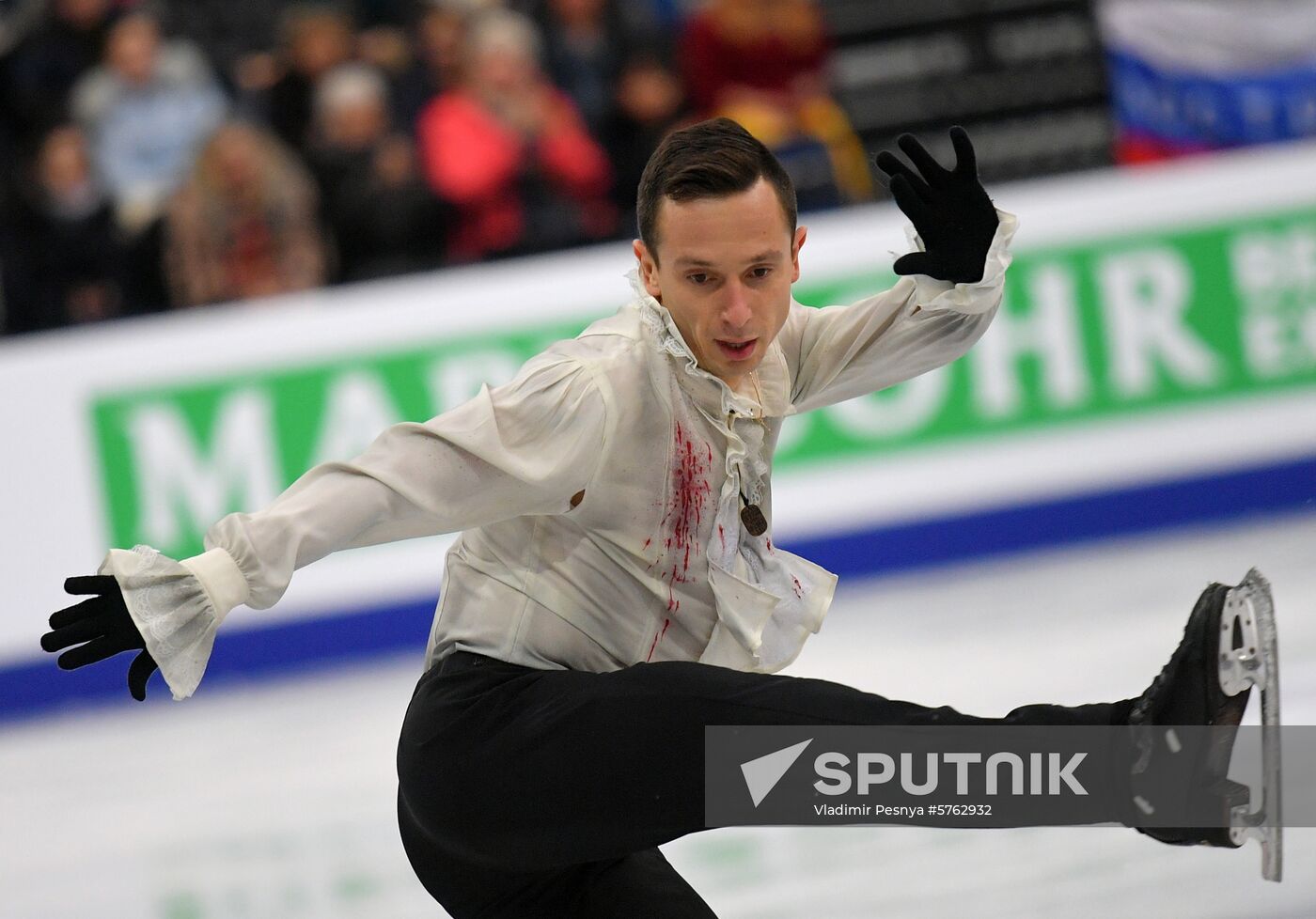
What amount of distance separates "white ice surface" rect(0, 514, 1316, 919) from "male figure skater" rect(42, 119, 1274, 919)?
0.85 meters

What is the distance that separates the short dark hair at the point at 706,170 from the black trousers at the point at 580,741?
604 mm

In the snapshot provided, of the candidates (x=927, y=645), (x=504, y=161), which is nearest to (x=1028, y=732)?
(x=927, y=645)

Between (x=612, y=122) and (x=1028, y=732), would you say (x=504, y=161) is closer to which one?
(x=612, y=122)

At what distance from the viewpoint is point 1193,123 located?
683 cm

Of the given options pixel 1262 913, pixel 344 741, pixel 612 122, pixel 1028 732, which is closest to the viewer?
pixel 1028 732

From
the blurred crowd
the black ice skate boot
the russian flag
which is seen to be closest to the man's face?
the black ice skate boot

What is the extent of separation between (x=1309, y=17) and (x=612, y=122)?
115 inches

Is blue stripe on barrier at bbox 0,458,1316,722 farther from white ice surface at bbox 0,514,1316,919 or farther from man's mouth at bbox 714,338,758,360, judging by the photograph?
man's mouth at bbox 714,338,758,360

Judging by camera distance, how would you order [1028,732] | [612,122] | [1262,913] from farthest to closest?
1. [612,122]
2. [1262,913]
3. [1028,732]

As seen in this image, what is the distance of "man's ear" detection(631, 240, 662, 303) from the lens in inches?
90.4

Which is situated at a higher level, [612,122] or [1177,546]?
[612,122]

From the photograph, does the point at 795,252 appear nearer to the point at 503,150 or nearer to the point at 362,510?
the point at 362,510

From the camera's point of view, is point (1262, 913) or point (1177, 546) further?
point (1177, 546)

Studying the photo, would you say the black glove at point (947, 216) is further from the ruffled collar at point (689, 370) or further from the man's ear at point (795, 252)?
the ruffled collar at point (689, 370)
